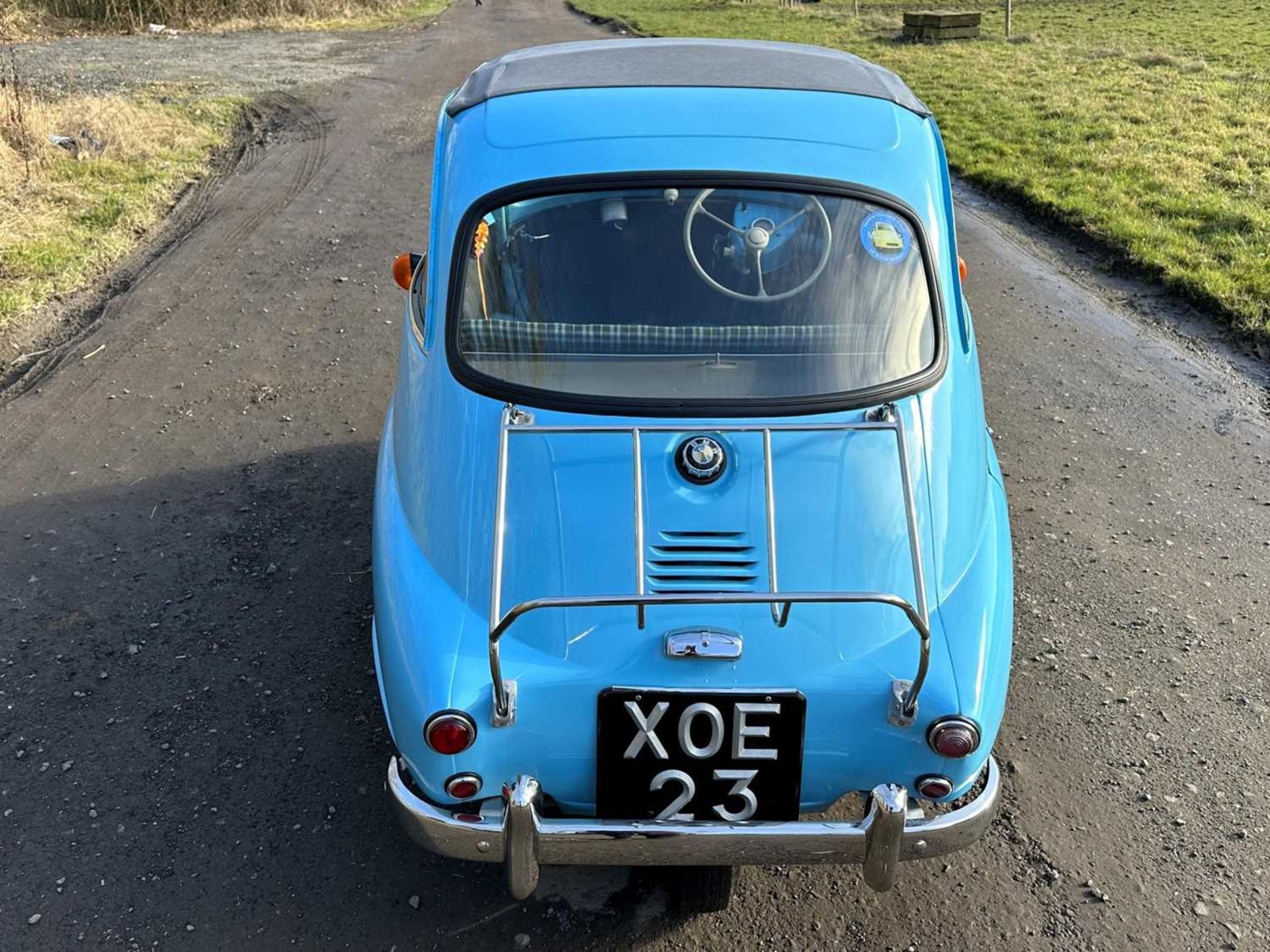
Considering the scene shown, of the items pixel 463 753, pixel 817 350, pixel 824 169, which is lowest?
pixel 463 753

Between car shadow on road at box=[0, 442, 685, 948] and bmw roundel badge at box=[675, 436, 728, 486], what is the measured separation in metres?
1.19

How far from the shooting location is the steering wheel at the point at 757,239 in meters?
3.17

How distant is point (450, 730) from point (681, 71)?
8.12ft

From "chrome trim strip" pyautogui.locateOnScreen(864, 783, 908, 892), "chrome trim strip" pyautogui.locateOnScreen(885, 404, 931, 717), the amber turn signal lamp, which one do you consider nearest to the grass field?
→ "chrome trim strip" pyautogui.locateOnScreen(885, 404, 931, 717)

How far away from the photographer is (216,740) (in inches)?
138

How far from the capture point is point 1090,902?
294 cm

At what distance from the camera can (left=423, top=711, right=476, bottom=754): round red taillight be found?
253 cm

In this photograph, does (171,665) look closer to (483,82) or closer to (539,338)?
(539,338)

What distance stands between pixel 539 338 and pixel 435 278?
0.45 meters

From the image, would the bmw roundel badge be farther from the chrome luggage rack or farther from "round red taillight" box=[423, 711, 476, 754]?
"round red taillight" box=[423, 711, 476, 754]

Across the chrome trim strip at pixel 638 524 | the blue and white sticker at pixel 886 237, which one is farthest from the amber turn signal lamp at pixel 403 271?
the blue and white sticker at pixel 886 237

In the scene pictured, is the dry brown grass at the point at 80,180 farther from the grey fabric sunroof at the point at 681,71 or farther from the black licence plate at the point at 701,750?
the black licence plate at the point at 701,750

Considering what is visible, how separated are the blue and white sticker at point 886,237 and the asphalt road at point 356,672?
1.64 meters

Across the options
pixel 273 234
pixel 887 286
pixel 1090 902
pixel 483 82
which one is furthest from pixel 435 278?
pixel 273 234
